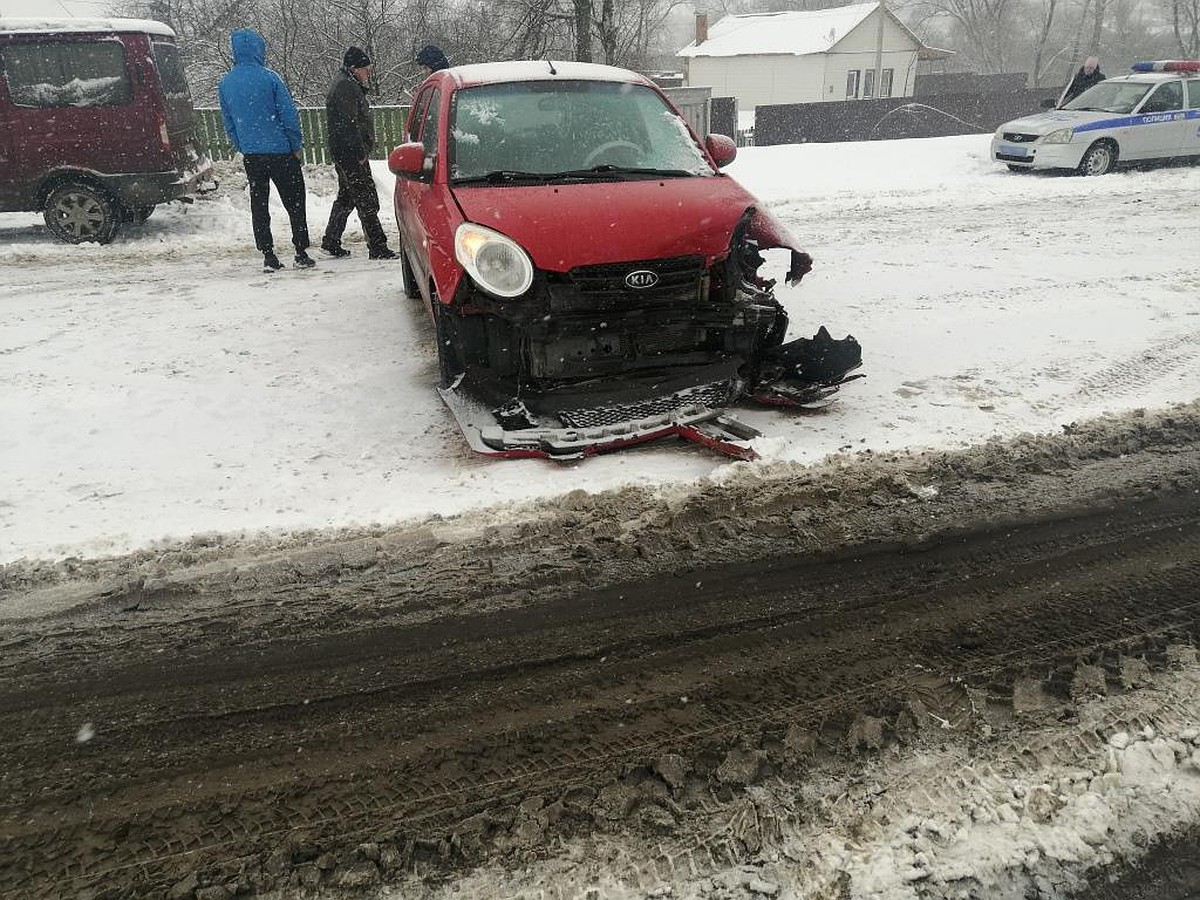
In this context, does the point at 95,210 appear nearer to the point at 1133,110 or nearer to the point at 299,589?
the point at 299,589

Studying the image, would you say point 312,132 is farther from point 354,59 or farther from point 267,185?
point 267,185

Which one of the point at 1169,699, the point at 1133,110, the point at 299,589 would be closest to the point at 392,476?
the point at 299,589

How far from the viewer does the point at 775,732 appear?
233 cm

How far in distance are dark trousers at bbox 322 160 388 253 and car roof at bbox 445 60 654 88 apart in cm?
308

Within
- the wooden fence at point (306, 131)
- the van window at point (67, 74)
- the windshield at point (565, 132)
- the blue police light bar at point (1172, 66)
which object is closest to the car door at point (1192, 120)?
the blue police light bar at point (1172, 66)

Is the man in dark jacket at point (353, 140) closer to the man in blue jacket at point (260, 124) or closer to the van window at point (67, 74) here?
the man in blue jacket at point (260, 124)

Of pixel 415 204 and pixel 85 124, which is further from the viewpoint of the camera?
pixel 85 124

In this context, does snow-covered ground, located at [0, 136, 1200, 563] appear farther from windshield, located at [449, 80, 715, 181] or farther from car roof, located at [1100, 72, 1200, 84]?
car roof, located at [1100, 72, 1200, 84]

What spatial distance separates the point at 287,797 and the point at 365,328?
479 centimetres

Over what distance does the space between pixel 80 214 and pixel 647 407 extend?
875 centimetres

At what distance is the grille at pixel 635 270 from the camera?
3.93 m

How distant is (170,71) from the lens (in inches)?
385

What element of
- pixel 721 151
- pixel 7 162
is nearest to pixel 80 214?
pixel 7 162

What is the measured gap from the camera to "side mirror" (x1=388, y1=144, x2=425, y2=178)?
479 cm
